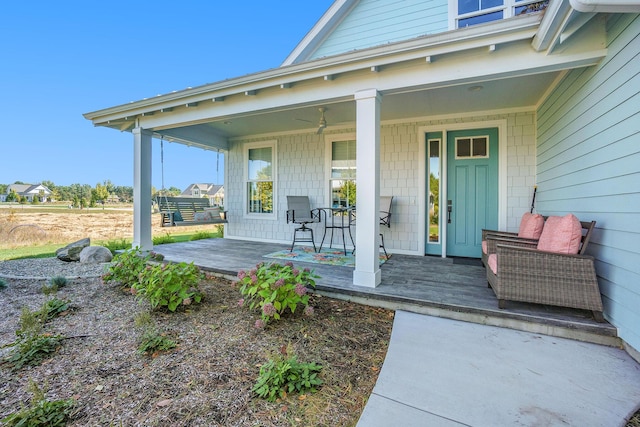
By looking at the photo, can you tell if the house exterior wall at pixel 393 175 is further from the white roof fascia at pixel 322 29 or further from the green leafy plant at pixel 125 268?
the green leafy plant at pixel 125 268

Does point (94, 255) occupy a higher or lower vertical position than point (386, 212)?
lower

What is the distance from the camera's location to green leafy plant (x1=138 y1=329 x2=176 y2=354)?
2.09 metres

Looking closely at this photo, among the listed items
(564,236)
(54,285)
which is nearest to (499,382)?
(564,236)

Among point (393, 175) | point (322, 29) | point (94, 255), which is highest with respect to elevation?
point (322, 29)

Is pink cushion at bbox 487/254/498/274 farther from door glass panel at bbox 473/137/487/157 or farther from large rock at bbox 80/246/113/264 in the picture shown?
large rock at bbox 80/246/113/264

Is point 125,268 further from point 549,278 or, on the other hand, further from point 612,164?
point 612,164

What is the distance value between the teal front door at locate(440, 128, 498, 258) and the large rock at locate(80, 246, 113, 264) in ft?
18.4

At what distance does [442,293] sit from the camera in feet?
9.52

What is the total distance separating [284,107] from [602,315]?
3.70m

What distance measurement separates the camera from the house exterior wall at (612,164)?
6.34 ft

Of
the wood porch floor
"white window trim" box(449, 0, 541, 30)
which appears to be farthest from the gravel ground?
"white window trim" box(449, 0, 541, 30)

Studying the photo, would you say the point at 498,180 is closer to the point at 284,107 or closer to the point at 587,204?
the point at 587,204

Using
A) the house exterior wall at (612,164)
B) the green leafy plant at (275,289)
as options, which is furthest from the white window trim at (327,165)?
the house exterior wall at (612,164)

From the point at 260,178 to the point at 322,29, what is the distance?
325cm
